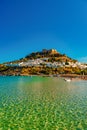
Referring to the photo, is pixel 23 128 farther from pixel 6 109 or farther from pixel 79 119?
pixel 6 109

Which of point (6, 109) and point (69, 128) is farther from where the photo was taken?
point (6, 109)

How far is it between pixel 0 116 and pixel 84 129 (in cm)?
1181

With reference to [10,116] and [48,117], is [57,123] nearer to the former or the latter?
[48,117]

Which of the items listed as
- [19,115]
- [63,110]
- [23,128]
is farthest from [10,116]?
[63,110]

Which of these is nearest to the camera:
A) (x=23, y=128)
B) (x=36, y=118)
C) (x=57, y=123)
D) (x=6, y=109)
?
(x=23, y=128)

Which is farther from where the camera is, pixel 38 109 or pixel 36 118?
pixel 38 109

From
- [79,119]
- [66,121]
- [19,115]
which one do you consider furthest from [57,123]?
[19,115]

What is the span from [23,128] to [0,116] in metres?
6.57

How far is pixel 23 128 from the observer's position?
28203 mm

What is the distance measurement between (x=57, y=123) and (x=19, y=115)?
6412 millimetres

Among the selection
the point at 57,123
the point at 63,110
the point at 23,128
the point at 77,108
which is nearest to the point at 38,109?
the point at 63,110

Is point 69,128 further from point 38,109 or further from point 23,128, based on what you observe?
point 38,109

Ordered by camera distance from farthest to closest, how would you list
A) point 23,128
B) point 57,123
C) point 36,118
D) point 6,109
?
1. point 6,109
2. point 36,118
3. point 57,123
4. point 23,128

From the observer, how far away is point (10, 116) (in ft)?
112
